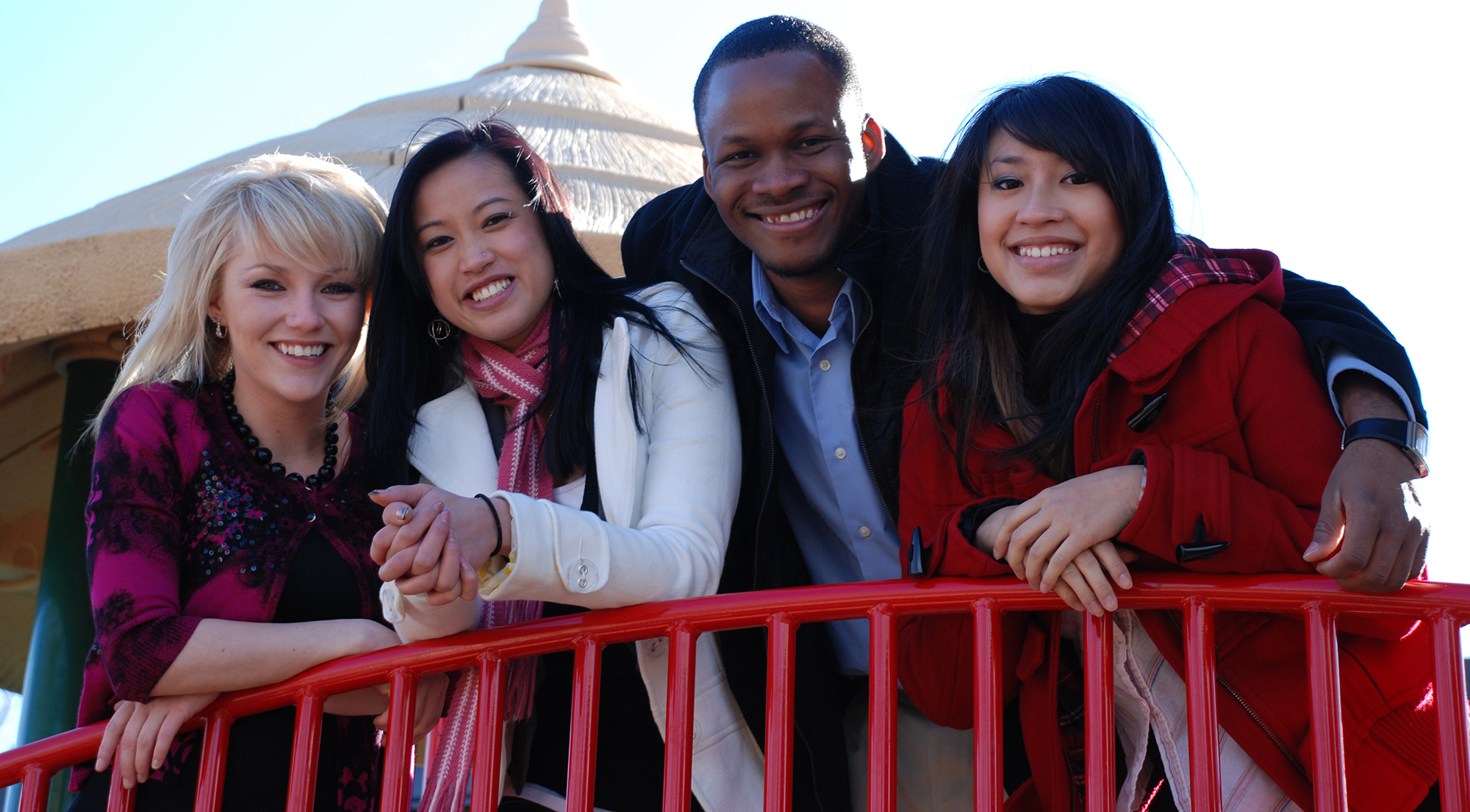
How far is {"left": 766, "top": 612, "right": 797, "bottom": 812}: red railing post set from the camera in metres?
1.86

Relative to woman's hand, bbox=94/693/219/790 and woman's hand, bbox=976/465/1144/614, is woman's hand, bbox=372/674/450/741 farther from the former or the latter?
woman's hand, bbox=976/465/1144/614

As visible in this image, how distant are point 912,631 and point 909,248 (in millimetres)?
857

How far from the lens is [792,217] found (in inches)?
108

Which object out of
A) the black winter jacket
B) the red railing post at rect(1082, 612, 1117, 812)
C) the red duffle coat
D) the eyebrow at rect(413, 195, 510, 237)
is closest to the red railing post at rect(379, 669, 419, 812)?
the black winter jacket

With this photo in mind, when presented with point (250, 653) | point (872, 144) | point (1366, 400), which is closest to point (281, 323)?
point (250, 653)

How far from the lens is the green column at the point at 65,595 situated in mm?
4688

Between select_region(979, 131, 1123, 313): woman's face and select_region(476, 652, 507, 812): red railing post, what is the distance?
1140 mm

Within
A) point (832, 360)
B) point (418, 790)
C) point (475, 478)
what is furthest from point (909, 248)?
point (418, 790)

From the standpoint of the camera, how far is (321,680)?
7.11 ft

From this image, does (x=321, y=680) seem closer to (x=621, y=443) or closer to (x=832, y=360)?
(x=621, y=443)

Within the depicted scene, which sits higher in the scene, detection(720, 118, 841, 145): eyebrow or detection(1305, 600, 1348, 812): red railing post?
detection(720, 118, 841, 145): eyebrow

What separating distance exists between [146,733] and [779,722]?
115cm

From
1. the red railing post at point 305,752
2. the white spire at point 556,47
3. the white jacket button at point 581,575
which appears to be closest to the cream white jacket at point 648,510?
the white jacket button at point 581,575

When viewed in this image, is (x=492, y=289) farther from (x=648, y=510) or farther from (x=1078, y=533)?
(x=1078, y=533)
